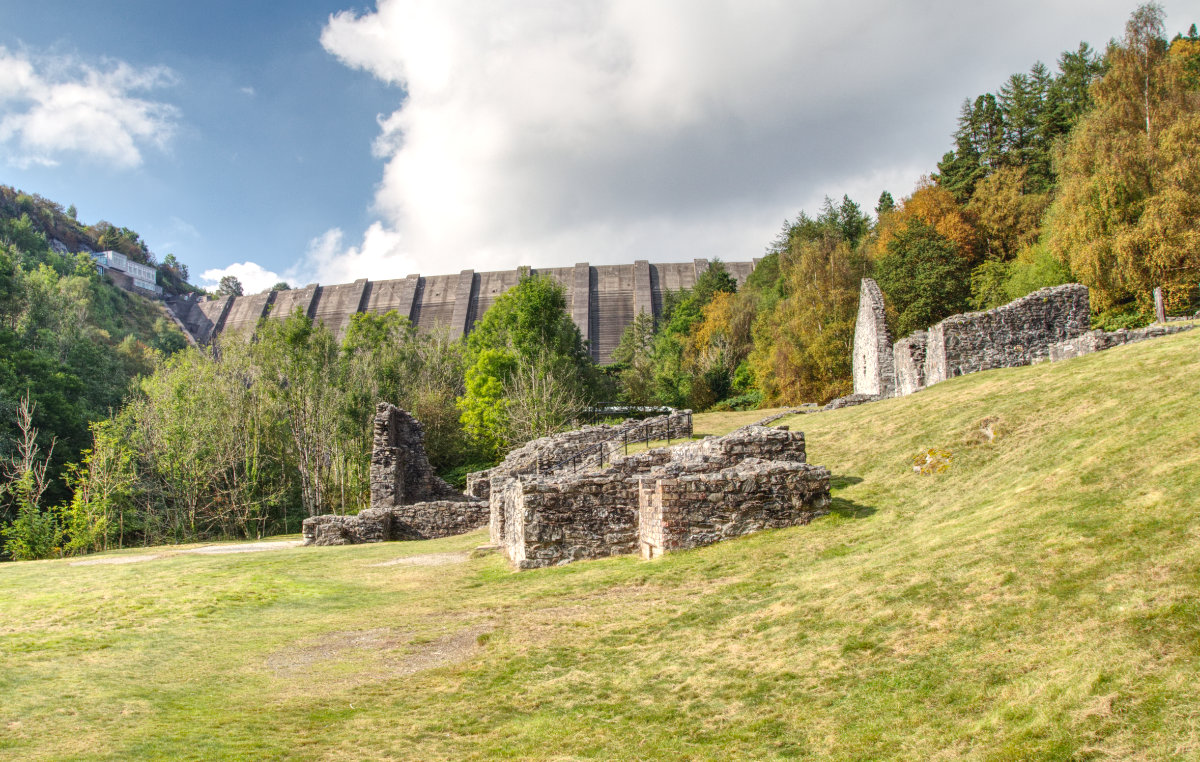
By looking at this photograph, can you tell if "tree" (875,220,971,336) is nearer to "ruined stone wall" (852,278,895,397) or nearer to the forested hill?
→ "ruined stone wall" (852,278,895,397)

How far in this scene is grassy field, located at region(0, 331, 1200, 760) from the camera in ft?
14.1

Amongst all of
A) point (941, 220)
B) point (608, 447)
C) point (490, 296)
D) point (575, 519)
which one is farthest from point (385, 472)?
point (490, 296)

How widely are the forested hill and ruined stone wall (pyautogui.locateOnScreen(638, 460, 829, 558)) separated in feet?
99.8

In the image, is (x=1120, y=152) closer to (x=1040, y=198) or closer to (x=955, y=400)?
(x=1040, y=198)

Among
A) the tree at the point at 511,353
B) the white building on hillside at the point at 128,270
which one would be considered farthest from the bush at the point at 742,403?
the white building on hillside at the point at 128,270

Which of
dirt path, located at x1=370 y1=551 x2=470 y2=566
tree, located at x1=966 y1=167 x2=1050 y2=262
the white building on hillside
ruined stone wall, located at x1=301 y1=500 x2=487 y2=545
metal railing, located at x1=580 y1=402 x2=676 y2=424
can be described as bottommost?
dirt path, located at x1=370 y1=551 x2=470 y2=566

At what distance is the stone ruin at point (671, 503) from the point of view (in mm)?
10320

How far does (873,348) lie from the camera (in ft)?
96.2

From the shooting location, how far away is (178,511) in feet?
108

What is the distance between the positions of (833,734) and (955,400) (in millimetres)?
14086

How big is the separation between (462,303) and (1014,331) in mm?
74346

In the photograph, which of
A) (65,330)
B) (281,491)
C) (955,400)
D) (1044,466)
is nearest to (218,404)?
(281,491)

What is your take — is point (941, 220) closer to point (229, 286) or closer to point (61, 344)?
point (61, 344)

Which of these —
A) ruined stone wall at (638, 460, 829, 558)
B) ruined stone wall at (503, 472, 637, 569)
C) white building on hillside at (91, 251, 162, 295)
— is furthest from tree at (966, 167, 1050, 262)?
white building on hillside at (91, 251, 162, 295)
